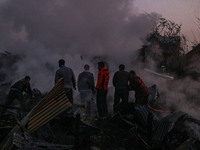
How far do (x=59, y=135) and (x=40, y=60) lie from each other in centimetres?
528

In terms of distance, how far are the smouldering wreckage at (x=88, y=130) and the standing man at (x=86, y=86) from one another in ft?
3.69

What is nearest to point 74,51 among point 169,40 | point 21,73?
point 21,73

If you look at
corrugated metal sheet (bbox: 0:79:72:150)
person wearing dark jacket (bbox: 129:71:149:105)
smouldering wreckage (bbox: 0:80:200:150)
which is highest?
person wearing dark jacket (bbox: 129:71:149:105)

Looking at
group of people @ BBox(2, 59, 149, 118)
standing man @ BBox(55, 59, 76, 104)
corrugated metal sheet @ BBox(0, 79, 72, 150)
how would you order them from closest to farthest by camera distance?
corrugated metal sheet @ BBox(0, 79, 72, 150), standing man @ BBox(55, 59, 76, 104), group of people @ BBox(2, 59, 149, 118)

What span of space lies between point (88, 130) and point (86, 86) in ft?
7.20

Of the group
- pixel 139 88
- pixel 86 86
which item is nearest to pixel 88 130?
pixel 86 86

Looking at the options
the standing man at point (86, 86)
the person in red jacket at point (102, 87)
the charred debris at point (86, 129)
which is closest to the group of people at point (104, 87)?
the person in red jacket at point (102, 87)

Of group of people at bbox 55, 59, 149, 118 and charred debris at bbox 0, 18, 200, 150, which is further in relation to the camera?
group of people at bbox 55, 59, 149, 118

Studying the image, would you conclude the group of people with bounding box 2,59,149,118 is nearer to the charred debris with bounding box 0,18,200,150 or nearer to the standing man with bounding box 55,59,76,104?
the standing man with bounding box 55,59,76,104

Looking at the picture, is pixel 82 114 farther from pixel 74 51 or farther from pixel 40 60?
pixel 74 51

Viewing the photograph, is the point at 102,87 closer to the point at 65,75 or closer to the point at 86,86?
the point at 86,86

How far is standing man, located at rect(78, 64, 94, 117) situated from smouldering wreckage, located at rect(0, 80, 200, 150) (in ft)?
3.69

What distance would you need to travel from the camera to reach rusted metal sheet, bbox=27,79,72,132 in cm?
253

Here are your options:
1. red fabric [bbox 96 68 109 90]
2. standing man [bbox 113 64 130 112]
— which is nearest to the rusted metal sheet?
red fabric [bbox 96 68 109 90]
